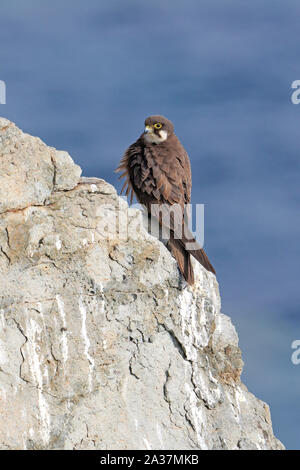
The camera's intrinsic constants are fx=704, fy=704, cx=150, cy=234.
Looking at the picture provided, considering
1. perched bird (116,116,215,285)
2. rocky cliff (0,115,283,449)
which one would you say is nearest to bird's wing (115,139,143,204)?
perched bird (116,116,215,285)

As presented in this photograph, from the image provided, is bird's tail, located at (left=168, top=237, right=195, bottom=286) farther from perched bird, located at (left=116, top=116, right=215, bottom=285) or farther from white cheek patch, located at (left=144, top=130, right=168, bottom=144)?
white cheek patch, located at (left=144, top=130, right=168, bottom=144)

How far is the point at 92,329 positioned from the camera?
8195 millimetres

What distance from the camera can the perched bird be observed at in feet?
31.0

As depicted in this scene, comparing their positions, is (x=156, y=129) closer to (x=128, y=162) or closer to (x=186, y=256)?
(x=128, y=162)

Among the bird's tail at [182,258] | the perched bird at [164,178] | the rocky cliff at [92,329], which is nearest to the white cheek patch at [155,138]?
the perched bird at [164,178]

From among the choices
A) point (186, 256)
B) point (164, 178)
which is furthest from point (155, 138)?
point (186, 256)

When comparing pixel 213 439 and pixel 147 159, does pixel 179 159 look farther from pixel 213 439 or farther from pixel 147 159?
pixel 213 439

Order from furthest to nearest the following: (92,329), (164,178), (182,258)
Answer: (164,178) < (182,258) < (92,329)

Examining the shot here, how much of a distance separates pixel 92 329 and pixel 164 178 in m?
3.04

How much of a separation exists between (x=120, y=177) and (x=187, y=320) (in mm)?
3099

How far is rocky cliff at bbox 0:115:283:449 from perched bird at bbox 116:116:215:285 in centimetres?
62

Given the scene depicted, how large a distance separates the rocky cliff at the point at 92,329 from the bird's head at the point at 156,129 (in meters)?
2.31

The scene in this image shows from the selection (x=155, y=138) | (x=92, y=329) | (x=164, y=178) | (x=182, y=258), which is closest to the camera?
(x=92, y=329)
